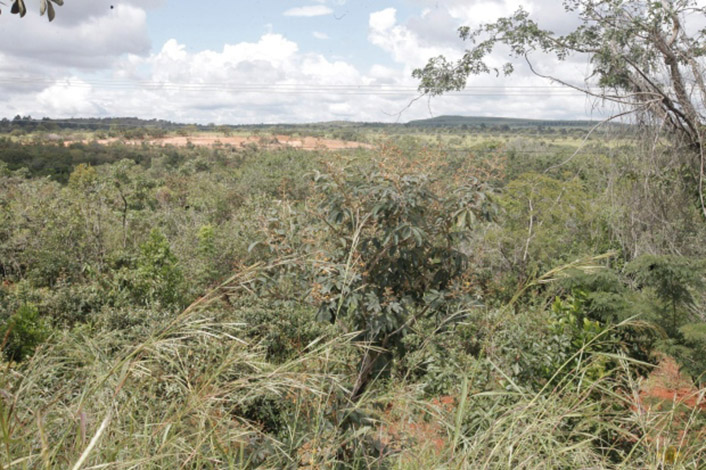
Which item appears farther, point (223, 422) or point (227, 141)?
point (227, 141)

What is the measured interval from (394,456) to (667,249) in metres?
5.39

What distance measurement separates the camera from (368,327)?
306cm

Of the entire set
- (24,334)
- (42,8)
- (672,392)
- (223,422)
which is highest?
(42,8)

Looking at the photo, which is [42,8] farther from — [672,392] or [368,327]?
[672,392]

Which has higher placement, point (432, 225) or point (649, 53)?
point (649, 53)

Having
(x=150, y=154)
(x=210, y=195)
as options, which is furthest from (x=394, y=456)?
(x=150, y=154)

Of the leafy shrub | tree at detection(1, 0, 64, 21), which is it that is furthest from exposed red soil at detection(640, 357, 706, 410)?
the leafy shrub

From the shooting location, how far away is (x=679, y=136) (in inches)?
213

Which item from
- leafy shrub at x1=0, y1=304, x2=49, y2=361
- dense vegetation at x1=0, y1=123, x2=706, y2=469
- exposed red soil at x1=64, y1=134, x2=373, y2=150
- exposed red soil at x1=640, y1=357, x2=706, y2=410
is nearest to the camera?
dense vegetation at x1=0, y1=123, x2=706, y2=469

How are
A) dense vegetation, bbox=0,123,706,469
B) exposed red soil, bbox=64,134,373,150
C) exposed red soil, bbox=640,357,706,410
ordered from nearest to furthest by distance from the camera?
1. dense vegetation, bbox=0,123,706,469
2. exposed red soil, bbox=640,357,706,410
3. exposed red soil, bbox=64,134,373,150

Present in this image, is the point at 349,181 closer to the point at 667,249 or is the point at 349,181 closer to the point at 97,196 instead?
the point at 667,249

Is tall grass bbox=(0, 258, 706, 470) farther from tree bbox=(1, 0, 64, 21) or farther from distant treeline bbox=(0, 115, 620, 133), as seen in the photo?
distant treeline bbox=(0, 115, 620, 133)

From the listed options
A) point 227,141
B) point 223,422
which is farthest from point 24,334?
point 227,141

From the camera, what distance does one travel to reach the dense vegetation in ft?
5.25
